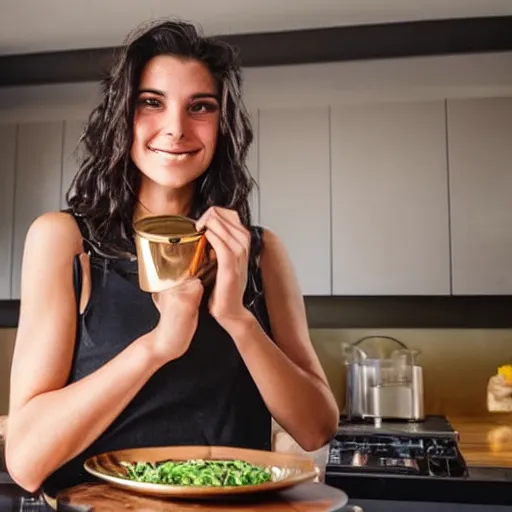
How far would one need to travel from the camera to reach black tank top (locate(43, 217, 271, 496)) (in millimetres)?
540

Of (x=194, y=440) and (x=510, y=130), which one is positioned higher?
(x=510, y=130)

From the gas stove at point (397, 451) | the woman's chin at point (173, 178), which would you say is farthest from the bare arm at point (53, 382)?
the gas stove at point (397, 451)

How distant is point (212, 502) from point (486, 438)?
3.36ft

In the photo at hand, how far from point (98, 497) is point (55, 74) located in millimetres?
1181

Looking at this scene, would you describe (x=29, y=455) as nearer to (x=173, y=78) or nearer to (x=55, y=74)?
(x=173, y=78)

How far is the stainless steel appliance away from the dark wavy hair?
92 centimetres

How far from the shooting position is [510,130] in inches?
62.2

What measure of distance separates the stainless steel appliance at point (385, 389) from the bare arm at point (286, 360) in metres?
0.83

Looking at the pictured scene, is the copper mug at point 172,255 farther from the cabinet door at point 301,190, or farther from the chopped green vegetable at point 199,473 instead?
the cabinet door at point 301,190

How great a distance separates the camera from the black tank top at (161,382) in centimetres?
54

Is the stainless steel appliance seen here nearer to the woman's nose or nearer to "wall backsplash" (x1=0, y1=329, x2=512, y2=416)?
"wall backsplash" (x1=0, y1=329, x2=512, y2=416)

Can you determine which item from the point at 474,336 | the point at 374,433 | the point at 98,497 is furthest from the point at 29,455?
the point at 474,336

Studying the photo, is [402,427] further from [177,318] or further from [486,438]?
[177,318]

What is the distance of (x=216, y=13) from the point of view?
138cm
